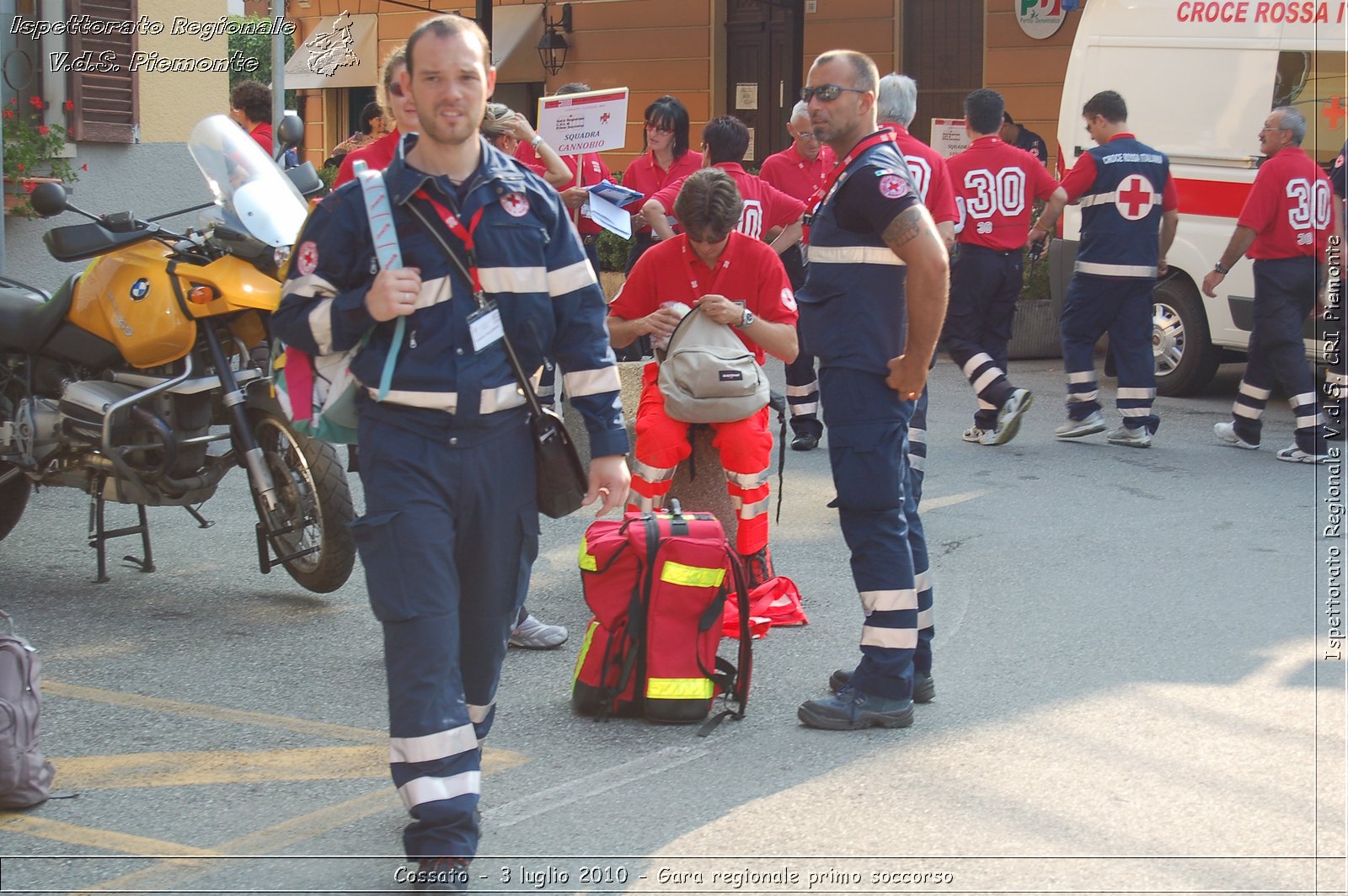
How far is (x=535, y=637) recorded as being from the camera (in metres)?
5.56

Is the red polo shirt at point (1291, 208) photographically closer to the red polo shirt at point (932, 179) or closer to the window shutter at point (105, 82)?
the red polo shirt at point (932, 179)

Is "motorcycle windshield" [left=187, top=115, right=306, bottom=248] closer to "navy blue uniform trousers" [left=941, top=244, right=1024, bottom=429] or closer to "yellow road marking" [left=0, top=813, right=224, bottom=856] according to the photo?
"yellow road marking" [left=0, top=813, right=224, bottom=856]

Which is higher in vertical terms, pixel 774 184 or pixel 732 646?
pixel 774 184

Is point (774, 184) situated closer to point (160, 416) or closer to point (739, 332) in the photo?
point (739, 332)

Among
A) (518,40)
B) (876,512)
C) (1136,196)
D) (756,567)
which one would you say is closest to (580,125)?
(1136,196)

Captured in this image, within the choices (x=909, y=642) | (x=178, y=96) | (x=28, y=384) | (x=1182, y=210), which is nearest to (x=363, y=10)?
(x=178, y=96)

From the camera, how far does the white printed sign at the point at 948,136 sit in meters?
14.4

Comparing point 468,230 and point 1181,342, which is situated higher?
point 468,230

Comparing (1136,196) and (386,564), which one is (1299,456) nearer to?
(1136,196)

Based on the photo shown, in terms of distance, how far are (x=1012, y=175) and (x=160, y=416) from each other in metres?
5.89

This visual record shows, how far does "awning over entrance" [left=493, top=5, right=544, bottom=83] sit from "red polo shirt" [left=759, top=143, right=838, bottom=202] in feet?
43.3

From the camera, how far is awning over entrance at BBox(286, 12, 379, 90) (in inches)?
956

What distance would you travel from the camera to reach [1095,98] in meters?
9.67

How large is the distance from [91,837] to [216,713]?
0.97m
